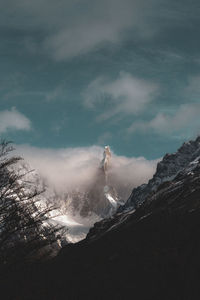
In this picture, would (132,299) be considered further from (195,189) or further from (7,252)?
(195,189)

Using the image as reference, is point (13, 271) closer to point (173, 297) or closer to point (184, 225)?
point (173, 297)

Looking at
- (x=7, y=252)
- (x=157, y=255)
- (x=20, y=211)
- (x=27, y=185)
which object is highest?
(x=27, y=185)

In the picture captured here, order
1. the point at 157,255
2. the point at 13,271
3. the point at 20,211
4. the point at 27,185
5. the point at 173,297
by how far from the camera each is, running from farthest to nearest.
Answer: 1. the point at 157,255
2. the point at 173,297
3. the point at 27,185
4. the point at 20,211
5. the point at 13,271

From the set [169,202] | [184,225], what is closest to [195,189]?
[169,202]

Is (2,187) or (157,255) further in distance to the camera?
(157,255)

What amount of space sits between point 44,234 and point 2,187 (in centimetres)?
352

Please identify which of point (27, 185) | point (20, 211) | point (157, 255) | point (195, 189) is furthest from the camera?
point (195, 189)

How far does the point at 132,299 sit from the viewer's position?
47094 mm

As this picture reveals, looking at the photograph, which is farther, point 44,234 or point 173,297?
point 173,297

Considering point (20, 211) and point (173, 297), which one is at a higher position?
point (20, 211)

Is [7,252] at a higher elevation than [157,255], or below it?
higher

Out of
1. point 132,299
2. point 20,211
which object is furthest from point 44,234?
point 132,299

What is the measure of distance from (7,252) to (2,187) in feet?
11.7

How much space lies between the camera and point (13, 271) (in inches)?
644
